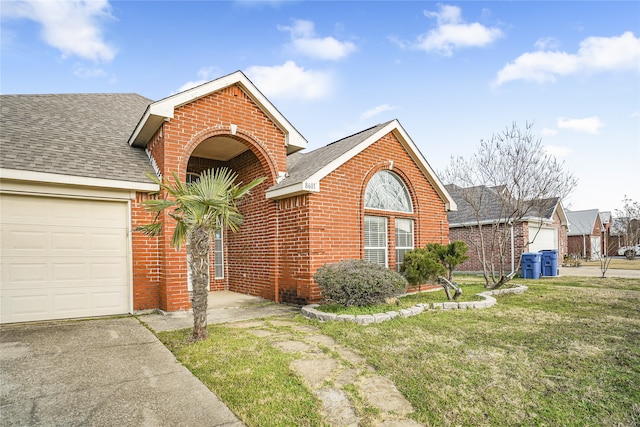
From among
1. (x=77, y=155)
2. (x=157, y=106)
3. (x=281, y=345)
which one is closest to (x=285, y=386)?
(x=281, y=345)

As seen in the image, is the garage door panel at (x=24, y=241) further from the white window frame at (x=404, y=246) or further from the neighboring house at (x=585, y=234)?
the neighboring house at (x=585, y=234)

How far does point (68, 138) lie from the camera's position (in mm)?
7844

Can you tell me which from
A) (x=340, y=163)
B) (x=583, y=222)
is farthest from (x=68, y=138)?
(x=583, y=222)

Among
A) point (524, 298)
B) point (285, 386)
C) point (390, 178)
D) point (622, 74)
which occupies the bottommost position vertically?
point (524, 298)

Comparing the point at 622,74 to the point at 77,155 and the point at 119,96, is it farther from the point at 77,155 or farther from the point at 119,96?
the point at 119,96

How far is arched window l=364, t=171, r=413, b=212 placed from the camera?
31.7 ft

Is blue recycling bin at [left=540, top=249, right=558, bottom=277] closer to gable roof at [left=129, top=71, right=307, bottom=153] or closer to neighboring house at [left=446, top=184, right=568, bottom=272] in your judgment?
neighboring house at [left=446, top=184, right=568, bottom=272]

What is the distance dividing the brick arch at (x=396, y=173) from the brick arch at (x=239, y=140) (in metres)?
2.42

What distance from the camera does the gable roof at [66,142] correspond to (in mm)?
6625

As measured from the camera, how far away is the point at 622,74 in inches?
394

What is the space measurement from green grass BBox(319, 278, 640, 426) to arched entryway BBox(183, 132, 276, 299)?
144 inches

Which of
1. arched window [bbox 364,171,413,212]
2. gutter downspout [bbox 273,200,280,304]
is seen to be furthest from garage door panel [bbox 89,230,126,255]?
arched window [bbox 364,171,413,212]

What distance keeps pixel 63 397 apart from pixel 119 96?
1154cm

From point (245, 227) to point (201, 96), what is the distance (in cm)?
393
